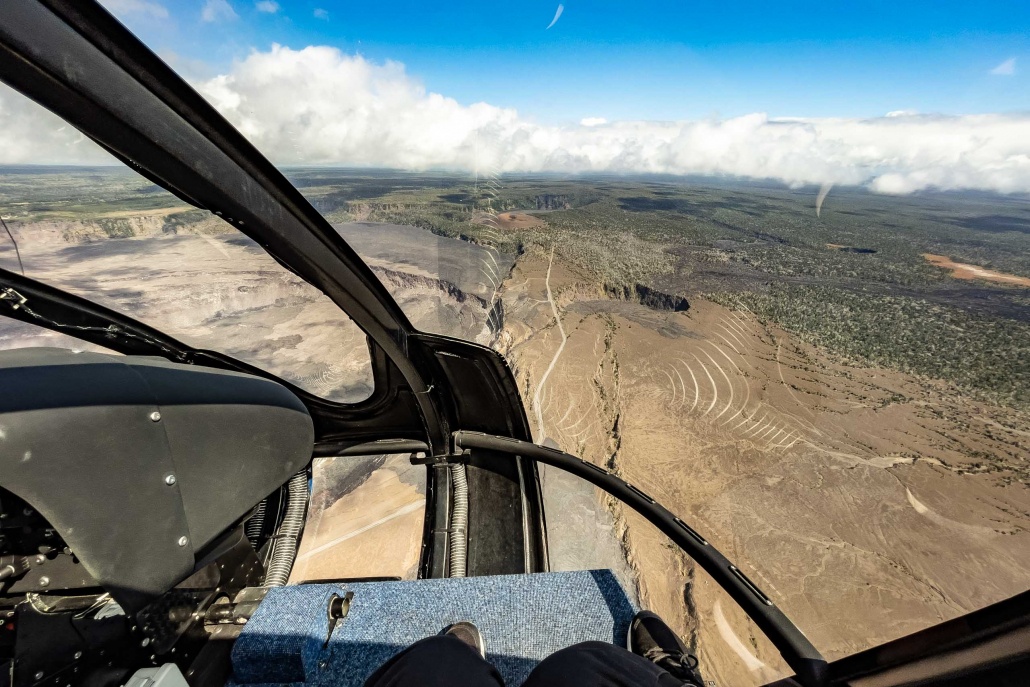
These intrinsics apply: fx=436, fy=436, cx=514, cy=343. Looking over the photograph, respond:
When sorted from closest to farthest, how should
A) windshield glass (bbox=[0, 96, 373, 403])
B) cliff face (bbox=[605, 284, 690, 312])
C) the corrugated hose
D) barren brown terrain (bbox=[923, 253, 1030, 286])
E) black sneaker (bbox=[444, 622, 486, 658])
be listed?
windshield glass (bbox=[0, 96, 373, 403]), black sneaker (bbox=[444, 622, 486, 658]), the corrugated hose, cliff face (bbox=[605, 284, 690, 312]), barren brown terrain (bbox=[923, 253, 1030, 286])

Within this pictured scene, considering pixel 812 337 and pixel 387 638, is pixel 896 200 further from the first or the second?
pixel 387 638

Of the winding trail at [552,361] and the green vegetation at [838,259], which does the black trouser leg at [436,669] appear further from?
the winding trail at [552,361]

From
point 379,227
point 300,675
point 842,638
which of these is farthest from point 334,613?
point 842,638

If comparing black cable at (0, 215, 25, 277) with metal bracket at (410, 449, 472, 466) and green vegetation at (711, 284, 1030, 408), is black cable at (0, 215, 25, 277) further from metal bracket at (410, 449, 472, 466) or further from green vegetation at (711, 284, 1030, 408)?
green vegetation at (711, 284, 1030, 408)


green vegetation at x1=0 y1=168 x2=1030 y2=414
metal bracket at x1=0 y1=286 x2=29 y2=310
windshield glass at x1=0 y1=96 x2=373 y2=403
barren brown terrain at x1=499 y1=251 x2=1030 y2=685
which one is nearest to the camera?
windshield glass at x1=0 y1=96 x2=373 y2=403

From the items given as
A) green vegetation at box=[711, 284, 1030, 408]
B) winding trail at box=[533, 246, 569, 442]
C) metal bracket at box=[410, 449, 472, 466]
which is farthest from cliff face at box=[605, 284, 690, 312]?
metal bracket at box=[410, 449, 472, 466]

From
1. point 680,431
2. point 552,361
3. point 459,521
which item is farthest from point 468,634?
point 552,361

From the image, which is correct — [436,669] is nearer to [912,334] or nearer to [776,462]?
[776,462]

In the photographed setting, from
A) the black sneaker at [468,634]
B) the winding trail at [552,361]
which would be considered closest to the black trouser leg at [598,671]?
the black sneaker at [468,634]
